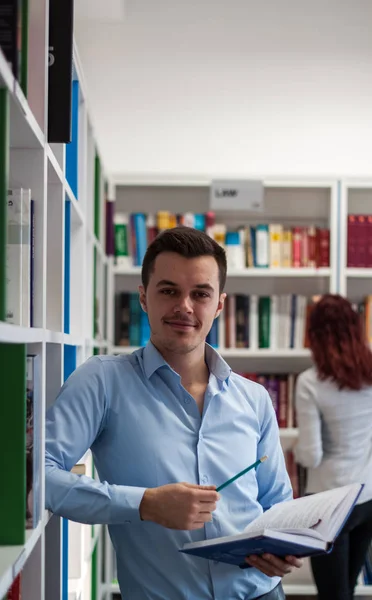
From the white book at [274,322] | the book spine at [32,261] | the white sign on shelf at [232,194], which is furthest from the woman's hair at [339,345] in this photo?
the book spine at [32,261]

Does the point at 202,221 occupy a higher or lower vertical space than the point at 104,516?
higher

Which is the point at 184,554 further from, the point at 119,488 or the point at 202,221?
the point at 202,221

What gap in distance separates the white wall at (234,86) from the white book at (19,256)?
3.37 metres

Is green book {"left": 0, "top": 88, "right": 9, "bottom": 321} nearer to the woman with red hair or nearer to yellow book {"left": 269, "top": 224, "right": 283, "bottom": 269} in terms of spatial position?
the woman with red hair

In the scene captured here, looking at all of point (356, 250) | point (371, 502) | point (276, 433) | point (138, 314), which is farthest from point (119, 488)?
point (356, 250)

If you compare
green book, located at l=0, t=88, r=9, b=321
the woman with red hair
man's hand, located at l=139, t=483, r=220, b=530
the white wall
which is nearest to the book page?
man's hand, located at l=139, t=483, r=220, b=530

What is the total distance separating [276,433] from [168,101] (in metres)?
3.26

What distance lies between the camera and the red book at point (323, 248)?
4352mm

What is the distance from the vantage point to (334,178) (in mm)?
4316

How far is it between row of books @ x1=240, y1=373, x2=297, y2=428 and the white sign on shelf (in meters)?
0.96

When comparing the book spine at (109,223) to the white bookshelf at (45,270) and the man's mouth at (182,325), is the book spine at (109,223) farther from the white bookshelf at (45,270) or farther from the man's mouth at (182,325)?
the man's mouth at (182,325)

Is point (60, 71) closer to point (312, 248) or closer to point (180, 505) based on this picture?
point (180, 505)

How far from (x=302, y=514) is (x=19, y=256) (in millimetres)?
791

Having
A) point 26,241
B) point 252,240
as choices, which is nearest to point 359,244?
point 252,240
